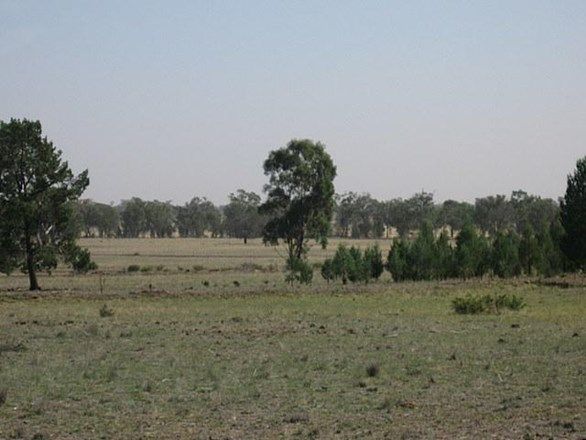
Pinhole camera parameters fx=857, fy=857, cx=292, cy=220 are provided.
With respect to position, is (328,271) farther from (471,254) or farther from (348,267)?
(471,254)

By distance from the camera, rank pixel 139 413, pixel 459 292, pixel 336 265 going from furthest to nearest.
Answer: pixel 336 265
pixel 459 292
pixel 139 413

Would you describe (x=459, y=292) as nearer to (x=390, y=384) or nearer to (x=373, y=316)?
(x=373, y=316)

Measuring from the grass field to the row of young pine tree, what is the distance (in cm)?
2512

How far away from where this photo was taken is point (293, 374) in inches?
751

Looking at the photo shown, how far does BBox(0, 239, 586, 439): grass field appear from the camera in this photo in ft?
45.3

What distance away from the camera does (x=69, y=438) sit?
13.1 m

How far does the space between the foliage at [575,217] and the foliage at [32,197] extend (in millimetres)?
35796

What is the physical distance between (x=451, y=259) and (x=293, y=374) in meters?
47.8

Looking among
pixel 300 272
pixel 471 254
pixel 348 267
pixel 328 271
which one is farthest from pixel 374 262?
pixel 471 254

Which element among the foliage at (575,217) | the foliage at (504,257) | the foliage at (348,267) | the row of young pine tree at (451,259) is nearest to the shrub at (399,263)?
the row of young pine tree at (451,259)

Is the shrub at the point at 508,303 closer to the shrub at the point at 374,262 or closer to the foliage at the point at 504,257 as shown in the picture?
the shrub at the point at 374,262

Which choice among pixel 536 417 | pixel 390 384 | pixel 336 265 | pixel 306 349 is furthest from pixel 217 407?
pixel 336 265

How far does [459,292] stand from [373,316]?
16.8 m

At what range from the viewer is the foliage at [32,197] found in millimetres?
54625
